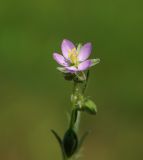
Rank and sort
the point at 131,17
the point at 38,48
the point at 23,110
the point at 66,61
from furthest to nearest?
1. the point at 131,17
2. the point at 38,48
3. the point at 23,110
4. the point at 66,61

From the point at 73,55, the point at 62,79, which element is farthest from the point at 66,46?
the point at 62,79

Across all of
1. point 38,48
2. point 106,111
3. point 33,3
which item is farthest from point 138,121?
point 33,3

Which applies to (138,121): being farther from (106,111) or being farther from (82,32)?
(82,32)

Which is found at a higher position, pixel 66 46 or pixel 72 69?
pixel 66 46

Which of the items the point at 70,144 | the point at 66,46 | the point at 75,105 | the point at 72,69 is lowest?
the point at 70,144

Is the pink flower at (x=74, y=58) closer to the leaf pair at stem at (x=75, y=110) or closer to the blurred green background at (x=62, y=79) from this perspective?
the leaf pair at stem at (x=75, y=110)

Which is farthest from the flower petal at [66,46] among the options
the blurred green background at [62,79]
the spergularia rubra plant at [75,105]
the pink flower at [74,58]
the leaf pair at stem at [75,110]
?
the blurred green background at [62,79]

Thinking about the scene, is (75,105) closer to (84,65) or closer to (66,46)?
(84,65)

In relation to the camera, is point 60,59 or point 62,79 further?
point 62,79
